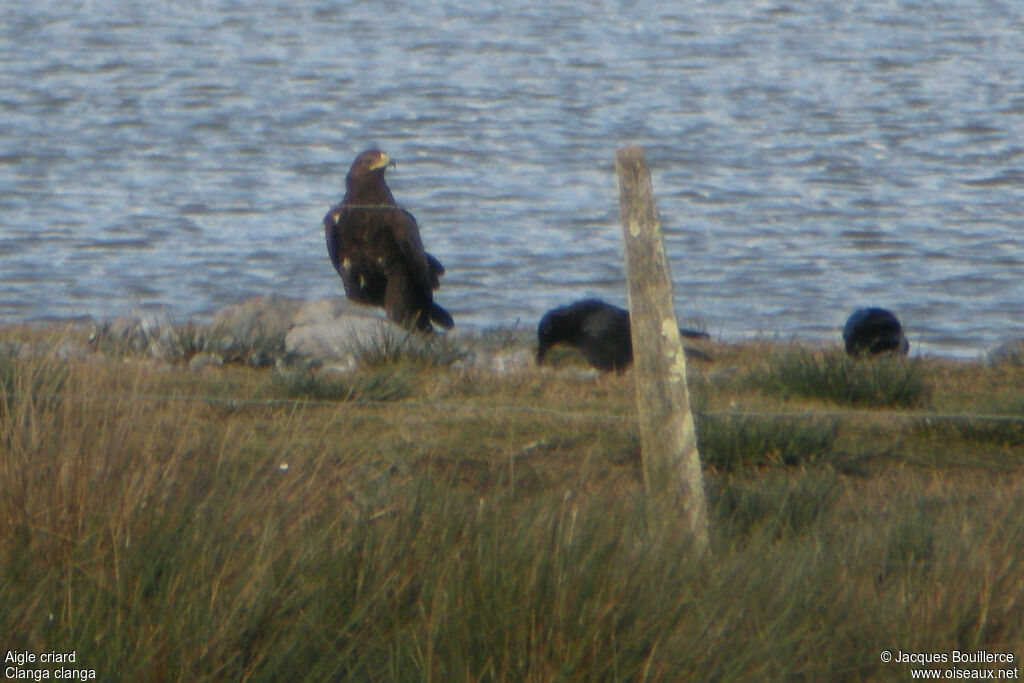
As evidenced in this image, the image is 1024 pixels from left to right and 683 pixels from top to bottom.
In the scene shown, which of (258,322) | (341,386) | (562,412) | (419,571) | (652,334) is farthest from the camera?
(258,322)

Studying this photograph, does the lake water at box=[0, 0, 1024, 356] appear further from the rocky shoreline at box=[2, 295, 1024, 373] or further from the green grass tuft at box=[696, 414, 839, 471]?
the green grass tuft at box=[696, 414, 839, 471]

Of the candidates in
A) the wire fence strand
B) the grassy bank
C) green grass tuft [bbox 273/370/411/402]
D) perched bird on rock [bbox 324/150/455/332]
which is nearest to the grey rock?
perched bird on rock [bbox 324/150/455/332]

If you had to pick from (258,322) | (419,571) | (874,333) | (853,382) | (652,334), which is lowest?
(874,333)

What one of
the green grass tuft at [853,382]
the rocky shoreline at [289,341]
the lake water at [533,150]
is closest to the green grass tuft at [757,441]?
the green grass tuft at [853,382]

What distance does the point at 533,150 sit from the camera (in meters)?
30.8

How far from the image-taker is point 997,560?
15.3ft

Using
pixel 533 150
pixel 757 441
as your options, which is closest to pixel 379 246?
pixel 757 441

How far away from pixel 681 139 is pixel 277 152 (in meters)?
7.87

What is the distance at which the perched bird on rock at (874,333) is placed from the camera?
34.3 feet

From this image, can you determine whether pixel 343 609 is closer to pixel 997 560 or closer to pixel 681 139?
pixel 997 560

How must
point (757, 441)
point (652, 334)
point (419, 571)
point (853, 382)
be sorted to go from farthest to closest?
1. point (853, 382)
2. point (757, 441)
3. point (652, 334)
4. point (419, 571)

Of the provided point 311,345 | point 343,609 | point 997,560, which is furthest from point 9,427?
point 311,345

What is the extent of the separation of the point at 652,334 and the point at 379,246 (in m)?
6.53

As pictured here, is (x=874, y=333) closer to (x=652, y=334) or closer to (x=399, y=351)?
(x=399, y=351)
